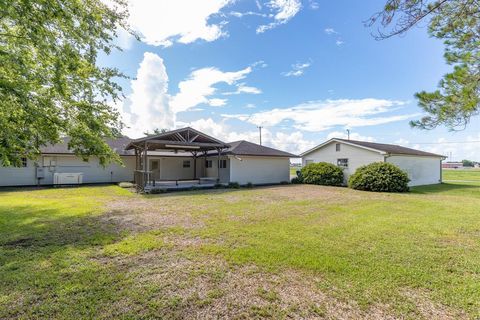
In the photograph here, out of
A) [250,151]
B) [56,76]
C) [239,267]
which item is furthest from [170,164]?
[239,267]

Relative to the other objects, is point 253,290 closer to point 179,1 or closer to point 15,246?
point 15,246

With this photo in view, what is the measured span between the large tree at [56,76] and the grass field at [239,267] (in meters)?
2.14

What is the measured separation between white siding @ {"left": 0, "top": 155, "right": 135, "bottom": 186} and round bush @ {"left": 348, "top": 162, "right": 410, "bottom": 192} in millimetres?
16311

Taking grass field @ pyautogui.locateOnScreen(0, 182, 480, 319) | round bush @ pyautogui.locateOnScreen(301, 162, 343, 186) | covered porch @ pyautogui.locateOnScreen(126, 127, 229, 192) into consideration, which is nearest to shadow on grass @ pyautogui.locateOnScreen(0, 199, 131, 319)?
grass field @ pyautogui.locateOnScreen(0, 182, 480, 319)

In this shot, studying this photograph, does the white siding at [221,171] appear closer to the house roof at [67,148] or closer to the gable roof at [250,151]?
the gable roof at [250,151]

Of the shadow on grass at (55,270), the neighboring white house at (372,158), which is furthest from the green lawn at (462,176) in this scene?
the shadow on grass at (55,270)

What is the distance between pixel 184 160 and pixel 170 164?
1337 millimetres

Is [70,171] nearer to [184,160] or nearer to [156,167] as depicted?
[156,167]

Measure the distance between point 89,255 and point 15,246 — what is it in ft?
6.18

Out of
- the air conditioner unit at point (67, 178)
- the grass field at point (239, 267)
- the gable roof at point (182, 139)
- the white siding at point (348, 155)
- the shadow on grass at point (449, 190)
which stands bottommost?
the grass field at point (239, 267)

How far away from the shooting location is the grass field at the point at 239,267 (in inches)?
118

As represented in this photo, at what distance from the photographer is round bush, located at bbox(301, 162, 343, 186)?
1844 cm

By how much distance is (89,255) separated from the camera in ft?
15.2

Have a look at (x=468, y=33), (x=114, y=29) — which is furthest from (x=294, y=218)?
(x=114, y=29)
